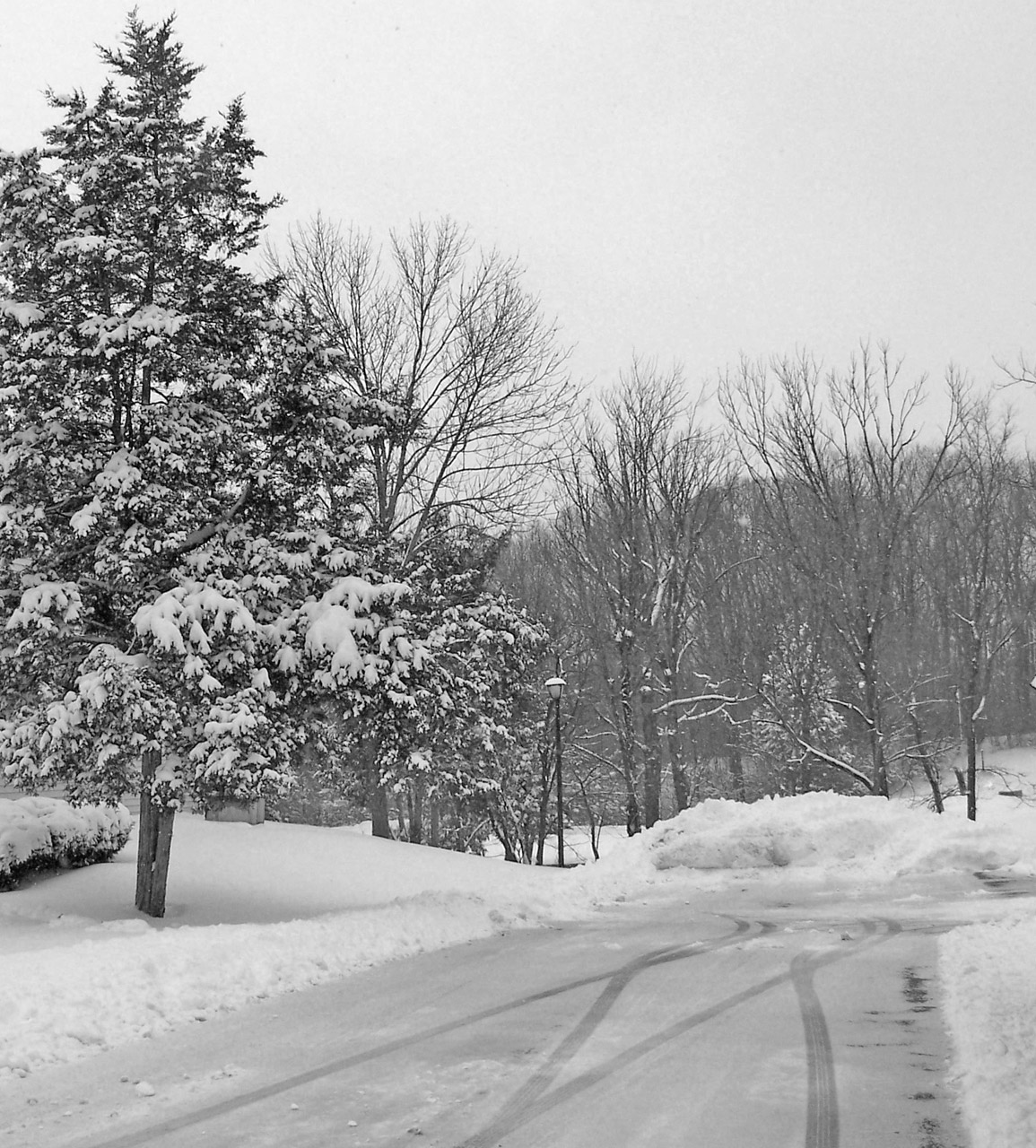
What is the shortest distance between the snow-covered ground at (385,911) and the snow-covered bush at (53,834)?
1.04 feet

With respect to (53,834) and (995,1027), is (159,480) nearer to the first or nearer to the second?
(53,834)

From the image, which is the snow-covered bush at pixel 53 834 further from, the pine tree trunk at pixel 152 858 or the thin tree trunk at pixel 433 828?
the thin tree trunk at pixel 433 828

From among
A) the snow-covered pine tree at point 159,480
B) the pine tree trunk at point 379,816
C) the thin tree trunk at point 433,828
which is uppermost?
the snow-covered pine tree at point 159,480

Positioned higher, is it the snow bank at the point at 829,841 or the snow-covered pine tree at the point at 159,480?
the snow-covered pine tree at the point at 159,480

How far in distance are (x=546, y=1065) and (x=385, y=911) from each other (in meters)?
6.50

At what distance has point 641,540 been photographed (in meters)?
30.0

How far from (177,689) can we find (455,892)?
501 centimetres

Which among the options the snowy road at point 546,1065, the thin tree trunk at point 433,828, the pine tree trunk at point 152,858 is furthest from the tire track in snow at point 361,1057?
the thin tree trunk at point 433,828

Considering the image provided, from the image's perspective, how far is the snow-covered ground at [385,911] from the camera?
680cm

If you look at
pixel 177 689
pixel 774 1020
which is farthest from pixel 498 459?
pixel 774 1020

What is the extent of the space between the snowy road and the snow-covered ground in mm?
340

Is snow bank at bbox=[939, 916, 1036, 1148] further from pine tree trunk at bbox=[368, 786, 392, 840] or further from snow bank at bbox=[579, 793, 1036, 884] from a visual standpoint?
pine tree trunk at bbox=[368, 786, 392, 840]

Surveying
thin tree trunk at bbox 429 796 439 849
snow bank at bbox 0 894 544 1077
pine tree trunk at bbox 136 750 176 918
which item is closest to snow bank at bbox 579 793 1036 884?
snow bank at bbox 0 894 544 1077

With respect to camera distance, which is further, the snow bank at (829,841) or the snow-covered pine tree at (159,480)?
the snow bank at (829,841)
